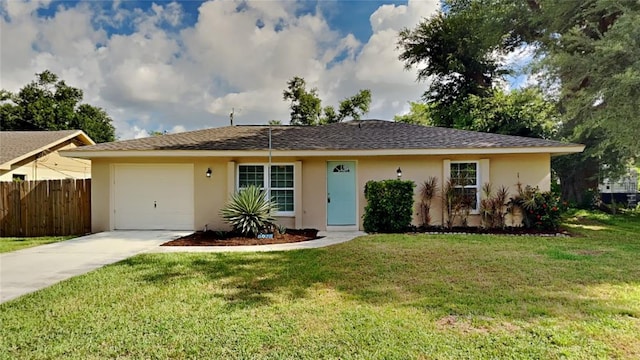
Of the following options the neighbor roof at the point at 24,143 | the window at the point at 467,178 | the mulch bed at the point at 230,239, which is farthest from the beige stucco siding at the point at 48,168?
the window at the point at 467,178

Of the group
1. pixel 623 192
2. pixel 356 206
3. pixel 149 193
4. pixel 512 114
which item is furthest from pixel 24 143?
pixel 623 192

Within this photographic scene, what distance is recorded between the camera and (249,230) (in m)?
8.77

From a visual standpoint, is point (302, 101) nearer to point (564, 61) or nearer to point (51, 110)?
point (51, 110)

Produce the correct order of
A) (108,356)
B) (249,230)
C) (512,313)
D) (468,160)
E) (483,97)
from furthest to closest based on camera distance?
(483,97) < (468,160) < (249,230) < (512,313) < (108,356)

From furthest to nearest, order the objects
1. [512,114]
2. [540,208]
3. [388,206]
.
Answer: [512,114] → [540,208] → [388,206]

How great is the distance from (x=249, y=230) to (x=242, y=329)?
543 cm

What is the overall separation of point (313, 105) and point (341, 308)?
26.6 metres

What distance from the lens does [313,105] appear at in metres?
29.4

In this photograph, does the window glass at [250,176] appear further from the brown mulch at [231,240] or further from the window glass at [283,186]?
the brown mulch at [231,240]

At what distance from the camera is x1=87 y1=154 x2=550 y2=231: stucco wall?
33.9 feet

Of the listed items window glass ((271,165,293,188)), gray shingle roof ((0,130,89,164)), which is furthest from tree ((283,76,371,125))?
window glass ((271,165,293,188))

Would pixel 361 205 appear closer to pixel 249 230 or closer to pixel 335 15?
pixel 249 230

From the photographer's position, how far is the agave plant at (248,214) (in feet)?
28.8

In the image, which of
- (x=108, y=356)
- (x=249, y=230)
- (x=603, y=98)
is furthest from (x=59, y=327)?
(x=603, y=98)
